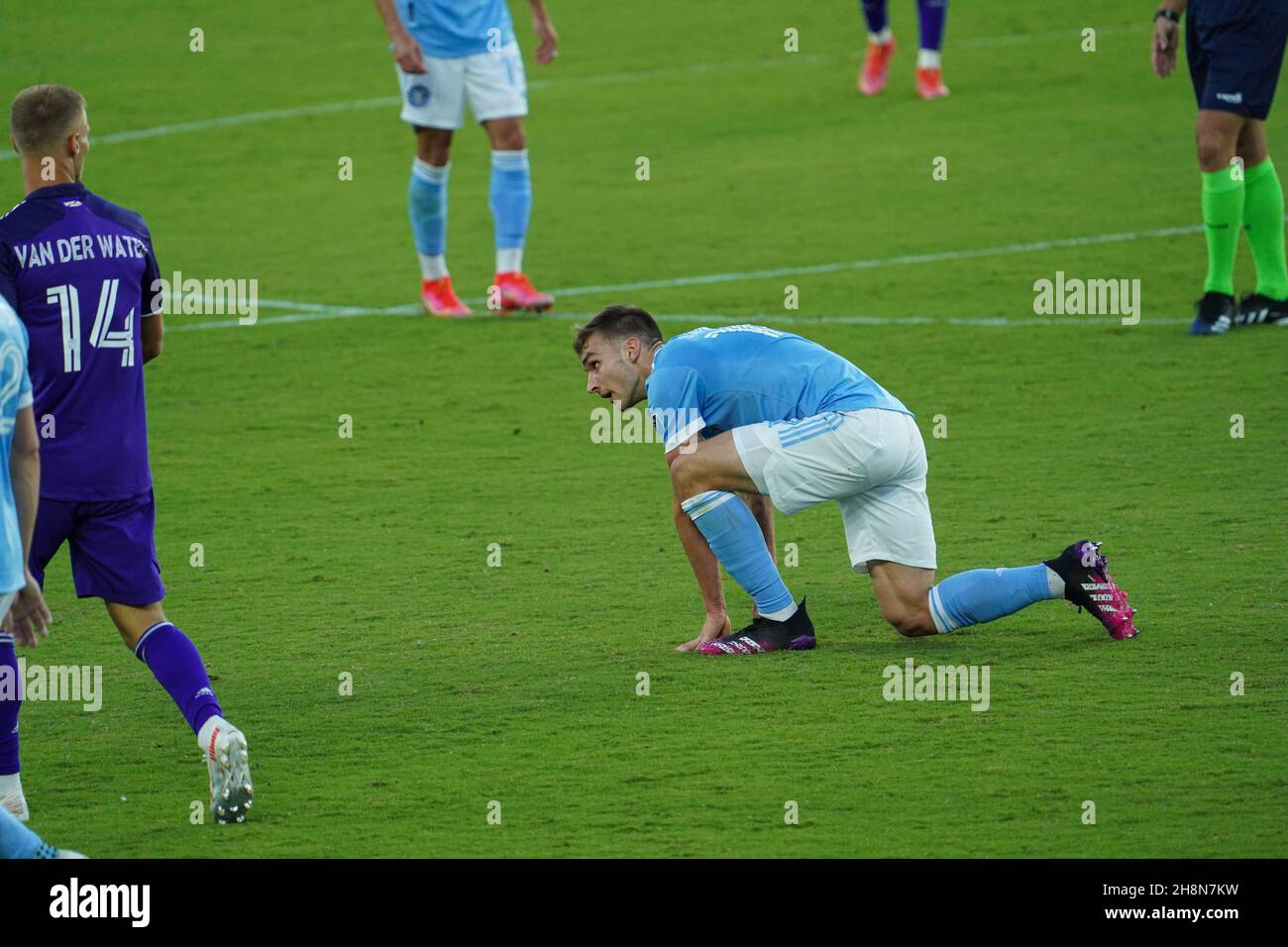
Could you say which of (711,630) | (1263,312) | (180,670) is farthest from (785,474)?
(1263,312)

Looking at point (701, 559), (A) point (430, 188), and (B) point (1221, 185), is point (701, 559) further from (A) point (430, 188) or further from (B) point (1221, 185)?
(A) point (430, 188)

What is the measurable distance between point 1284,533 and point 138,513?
4.17 metres

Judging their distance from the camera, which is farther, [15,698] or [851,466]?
[851,466]

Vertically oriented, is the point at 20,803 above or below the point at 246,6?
below

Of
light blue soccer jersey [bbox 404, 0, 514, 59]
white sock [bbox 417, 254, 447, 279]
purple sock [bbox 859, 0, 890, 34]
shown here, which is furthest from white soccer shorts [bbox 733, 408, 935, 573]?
purple sock [bbox 859, 0, 890, 34]

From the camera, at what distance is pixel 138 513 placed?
495 centimetres

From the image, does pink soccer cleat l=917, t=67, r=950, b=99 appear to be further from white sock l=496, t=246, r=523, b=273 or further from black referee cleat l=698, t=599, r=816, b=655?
black referee cleat l=698, t=599, r=816, b=655

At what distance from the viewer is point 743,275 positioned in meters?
11.9

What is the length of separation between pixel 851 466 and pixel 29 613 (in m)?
2.58

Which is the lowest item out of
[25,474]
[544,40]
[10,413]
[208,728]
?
[208,728]

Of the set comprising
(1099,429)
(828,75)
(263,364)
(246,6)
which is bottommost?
(1099,429)

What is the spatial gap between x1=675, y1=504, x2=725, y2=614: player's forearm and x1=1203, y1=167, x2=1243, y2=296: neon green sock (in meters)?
4.75
